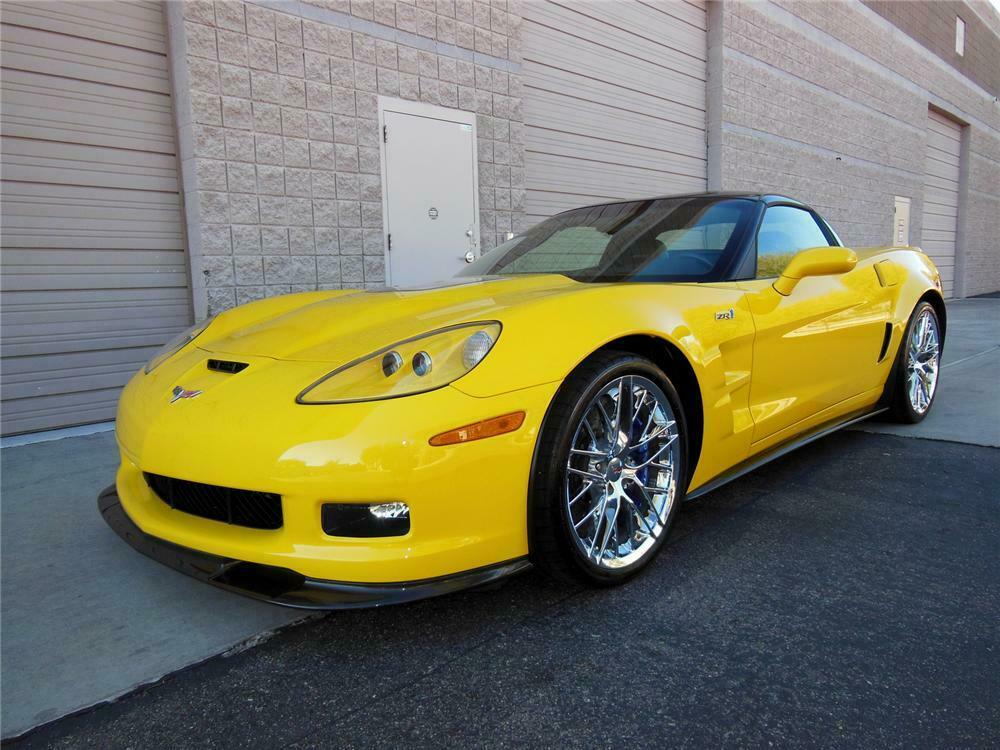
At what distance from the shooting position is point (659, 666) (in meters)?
1.67

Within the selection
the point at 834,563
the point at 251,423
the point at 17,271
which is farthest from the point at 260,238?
the point at 834,563

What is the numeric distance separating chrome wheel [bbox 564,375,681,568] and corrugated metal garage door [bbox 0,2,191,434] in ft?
12.6

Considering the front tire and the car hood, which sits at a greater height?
the car hood

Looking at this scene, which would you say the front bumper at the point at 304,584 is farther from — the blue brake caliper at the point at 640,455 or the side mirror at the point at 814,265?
the side mirror at the point at 814,265

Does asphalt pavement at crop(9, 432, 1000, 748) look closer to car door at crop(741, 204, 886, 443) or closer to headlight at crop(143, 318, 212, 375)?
car door at crop(741, 204, 886, 443)

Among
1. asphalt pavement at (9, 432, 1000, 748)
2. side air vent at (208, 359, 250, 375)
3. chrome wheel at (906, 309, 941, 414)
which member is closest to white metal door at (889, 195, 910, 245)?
chrome wheel at (906, 309, 941, 414)

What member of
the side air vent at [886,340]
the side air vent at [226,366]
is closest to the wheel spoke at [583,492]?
the side air vent at [226,366]

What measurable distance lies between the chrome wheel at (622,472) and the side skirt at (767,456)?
0.56 feet

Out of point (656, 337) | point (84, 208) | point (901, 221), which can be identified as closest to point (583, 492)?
point (656, 337)

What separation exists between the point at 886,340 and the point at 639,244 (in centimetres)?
156

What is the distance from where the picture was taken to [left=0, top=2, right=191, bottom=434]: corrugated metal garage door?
4.17m

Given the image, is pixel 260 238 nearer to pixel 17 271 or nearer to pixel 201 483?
pixel 17 271

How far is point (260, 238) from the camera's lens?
4.97 meters

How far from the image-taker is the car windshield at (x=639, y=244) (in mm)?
2568
